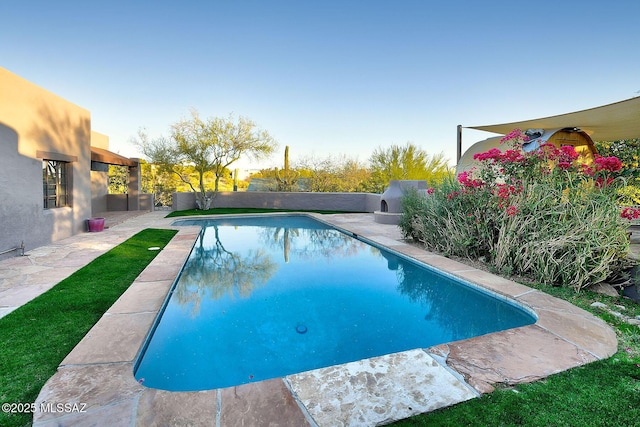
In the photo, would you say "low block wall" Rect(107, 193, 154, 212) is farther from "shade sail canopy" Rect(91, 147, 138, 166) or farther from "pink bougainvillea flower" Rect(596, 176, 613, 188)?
"pink bougainvillea flower" Rect(596, 176, 613, 188)

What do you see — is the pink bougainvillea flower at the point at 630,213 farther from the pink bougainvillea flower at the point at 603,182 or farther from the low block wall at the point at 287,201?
the low block wall at the point at 287,201

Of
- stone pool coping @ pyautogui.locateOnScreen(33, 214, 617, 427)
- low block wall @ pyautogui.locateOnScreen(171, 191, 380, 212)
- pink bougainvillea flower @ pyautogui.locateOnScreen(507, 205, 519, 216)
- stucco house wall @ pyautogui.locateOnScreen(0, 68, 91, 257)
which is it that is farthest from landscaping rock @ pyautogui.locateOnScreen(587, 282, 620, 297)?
low block wall @ pyautogui.locateOnScreen(171, 191, 380, 212)

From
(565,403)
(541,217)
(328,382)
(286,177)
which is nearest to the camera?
(565,403)

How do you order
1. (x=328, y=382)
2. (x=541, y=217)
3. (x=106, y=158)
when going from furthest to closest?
(x=106, y=158), (x=541, y=217), (x=328, y=382)

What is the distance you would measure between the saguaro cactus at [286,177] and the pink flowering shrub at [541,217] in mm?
12905

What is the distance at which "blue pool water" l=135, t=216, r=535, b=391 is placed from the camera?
9.72 feet

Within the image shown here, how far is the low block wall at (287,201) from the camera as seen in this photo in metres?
16.8

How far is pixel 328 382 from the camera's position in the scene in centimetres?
236

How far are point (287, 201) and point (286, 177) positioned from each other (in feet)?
7.19

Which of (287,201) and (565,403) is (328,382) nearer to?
(565,403)

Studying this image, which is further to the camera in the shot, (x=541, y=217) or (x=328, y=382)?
(x=541, y=217)

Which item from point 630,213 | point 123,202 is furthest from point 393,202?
point 123,202

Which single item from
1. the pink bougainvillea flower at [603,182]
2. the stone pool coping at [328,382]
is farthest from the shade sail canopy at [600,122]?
the stone pool coping at [328,382]

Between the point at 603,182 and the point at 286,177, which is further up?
the point at 286,177
